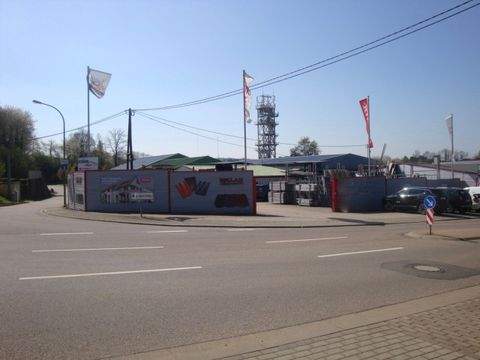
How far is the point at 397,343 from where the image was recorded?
552 centimetres

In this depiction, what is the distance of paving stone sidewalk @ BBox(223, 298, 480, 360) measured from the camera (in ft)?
16.9

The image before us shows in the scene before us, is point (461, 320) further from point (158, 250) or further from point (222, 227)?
point (222, 227)

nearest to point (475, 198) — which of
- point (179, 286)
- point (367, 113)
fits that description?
point (367, 113)

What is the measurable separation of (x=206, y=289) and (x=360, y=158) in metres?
59.5

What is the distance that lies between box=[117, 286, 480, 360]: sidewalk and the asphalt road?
0.35 m

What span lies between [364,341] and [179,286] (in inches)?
147

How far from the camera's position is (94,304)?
7180mm

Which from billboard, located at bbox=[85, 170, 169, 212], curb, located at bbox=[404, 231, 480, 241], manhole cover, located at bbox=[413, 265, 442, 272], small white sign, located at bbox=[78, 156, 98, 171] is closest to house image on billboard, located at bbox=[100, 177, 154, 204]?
billboard, located at bbox=[85, 170, 169, 212]

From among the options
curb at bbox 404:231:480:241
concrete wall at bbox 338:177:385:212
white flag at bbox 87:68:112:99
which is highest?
white flag at bbox 87:68:112:99

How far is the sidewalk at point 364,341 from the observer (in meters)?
5.17

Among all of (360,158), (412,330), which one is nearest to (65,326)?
(412,330)

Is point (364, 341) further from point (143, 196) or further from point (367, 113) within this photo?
point (367, 113)

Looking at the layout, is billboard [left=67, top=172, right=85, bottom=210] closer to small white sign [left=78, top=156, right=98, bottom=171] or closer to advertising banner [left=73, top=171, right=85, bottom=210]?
advertising banner [left=73, top=171, right=85, bottom=210]

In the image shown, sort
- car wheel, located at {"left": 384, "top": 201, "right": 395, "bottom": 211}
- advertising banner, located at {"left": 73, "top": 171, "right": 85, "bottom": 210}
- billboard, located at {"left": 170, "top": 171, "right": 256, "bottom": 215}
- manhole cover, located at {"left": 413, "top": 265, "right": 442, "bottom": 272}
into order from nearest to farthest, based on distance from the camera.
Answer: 1. manhole cover, located at {"left": 413, "top": 265, "right": 442, "bottom": 272}
2. billboard, located at {"left": 170, "top": 171, "right": 256, "bottom": 215}
3. advertising banner, located at {"left": 73, "top": 171, "right": 85, "bottom": 210}
4. car wheel, located at {"left": 384, "top": 201, "right": 395, "bottom": 211}
